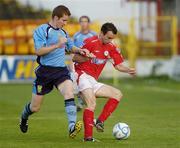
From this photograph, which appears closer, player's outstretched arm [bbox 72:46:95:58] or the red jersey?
player's outstretched arm [bbox 72:46:95:58]

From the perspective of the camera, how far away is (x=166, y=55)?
36406mm

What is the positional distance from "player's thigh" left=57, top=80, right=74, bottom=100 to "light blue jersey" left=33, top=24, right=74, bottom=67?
0.33 meters

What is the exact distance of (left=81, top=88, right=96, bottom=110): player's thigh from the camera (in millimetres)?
12672

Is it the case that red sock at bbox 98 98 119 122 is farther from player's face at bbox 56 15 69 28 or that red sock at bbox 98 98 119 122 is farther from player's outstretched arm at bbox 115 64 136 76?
player's face at bbox 56 15 69 28

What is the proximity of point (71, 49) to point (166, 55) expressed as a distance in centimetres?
2365

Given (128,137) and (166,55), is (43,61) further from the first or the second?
(166,55)

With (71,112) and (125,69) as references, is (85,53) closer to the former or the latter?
(125,69)

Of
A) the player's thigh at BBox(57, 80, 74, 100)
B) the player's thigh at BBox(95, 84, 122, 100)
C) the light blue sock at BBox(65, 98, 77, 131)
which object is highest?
the player's thigh at BBox(57, 80, 74, 100)

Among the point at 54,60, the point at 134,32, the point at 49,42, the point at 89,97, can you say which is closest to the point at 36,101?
the point at 54,60

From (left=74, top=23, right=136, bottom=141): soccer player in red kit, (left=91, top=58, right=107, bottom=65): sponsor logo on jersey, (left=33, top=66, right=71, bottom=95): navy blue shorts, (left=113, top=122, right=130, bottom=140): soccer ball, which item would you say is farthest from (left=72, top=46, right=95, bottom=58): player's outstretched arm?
(left=113, top=122, right=130, bottom=140): soccer ball

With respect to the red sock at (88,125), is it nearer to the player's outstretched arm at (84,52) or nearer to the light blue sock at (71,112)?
the light blue sock at (71,112)

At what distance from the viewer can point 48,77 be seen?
12797 millimetres

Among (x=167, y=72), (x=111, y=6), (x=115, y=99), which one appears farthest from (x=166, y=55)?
(x=115, y=99)

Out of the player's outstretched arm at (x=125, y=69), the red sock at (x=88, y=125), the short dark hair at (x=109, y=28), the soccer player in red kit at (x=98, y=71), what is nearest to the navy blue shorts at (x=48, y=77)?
the soccer player in red kit at (x=98, y=71)
